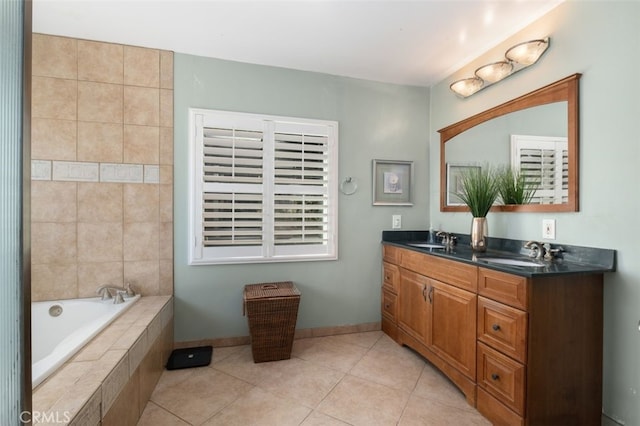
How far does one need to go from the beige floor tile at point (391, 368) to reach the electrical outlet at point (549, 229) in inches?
49.1

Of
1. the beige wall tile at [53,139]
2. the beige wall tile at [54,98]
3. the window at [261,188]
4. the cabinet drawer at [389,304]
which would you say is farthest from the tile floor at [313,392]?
the beige wall tile at [54,98]

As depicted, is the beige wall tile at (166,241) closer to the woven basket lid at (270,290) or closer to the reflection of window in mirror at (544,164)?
the woven basket lid at (270,290)

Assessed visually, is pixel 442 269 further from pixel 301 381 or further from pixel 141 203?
pixel 141 203

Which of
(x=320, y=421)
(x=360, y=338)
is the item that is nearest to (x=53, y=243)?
(x=320, y=421)

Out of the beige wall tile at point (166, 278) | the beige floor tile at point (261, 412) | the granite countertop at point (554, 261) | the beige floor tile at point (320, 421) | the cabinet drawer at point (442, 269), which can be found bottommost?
the beige floor tile at point (261, 412)

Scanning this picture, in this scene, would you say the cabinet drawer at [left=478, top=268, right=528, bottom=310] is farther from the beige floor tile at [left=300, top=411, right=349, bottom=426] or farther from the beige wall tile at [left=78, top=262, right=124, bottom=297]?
the beige wall tile at [left=78, top=262, right=124, bottom=297]

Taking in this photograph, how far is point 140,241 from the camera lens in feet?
7.65

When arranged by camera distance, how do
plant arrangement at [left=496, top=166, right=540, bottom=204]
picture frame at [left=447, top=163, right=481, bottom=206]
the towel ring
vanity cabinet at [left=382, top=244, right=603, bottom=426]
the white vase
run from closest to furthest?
vanity cabinet at [left=382, top=244, right=603, bottom=426], plant arrangement at [left=496, top=166, right=540, bottom=204], the white vase, picture frame at [left=447, top=163, right=481, bottom=206], the towel ring

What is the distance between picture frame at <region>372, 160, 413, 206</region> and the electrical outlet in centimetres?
121

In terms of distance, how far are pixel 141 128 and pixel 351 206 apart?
185 cm

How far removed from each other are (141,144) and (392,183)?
7.18 feet

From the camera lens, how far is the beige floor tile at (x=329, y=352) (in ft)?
7.38

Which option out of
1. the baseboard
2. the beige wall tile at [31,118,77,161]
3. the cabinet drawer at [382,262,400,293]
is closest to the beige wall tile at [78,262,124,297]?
the baseboard

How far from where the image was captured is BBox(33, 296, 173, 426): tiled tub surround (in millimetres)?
1081
